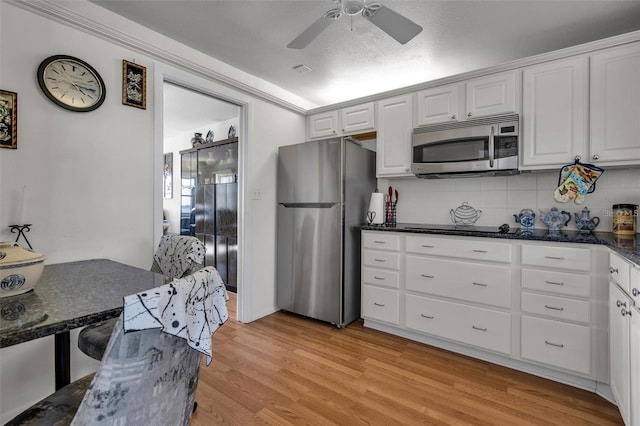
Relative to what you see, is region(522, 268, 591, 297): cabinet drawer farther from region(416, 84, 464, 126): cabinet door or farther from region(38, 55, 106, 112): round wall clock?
region(38, 55, 106, 112): round wall clock

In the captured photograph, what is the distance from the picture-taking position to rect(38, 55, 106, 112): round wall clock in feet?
5.58

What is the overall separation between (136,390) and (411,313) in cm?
219

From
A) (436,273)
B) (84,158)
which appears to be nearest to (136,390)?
(84,158)

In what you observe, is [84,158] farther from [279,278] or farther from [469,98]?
[469,98]

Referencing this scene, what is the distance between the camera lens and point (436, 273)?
2365mm

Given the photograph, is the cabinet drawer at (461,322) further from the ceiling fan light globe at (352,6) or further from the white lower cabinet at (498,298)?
the ceiling fan light globe at (352,6)

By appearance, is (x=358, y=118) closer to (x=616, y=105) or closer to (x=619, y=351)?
(x=616, y=105)

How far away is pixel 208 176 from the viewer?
14.1 feet

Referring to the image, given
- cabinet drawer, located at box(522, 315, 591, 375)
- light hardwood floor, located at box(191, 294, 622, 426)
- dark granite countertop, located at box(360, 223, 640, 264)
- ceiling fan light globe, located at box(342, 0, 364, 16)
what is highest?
ceiling fan light globe, located at box(342, 0, 364, 16)

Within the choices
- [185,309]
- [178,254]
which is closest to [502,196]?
[178,254]

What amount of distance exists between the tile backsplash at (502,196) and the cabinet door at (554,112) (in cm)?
28

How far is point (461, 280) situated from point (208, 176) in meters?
3.50

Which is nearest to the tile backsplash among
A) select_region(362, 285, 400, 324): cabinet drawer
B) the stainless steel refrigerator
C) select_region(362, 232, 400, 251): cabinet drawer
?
the stainless steel refrigerator

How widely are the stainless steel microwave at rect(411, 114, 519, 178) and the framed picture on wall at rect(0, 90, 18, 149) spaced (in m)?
2.70
